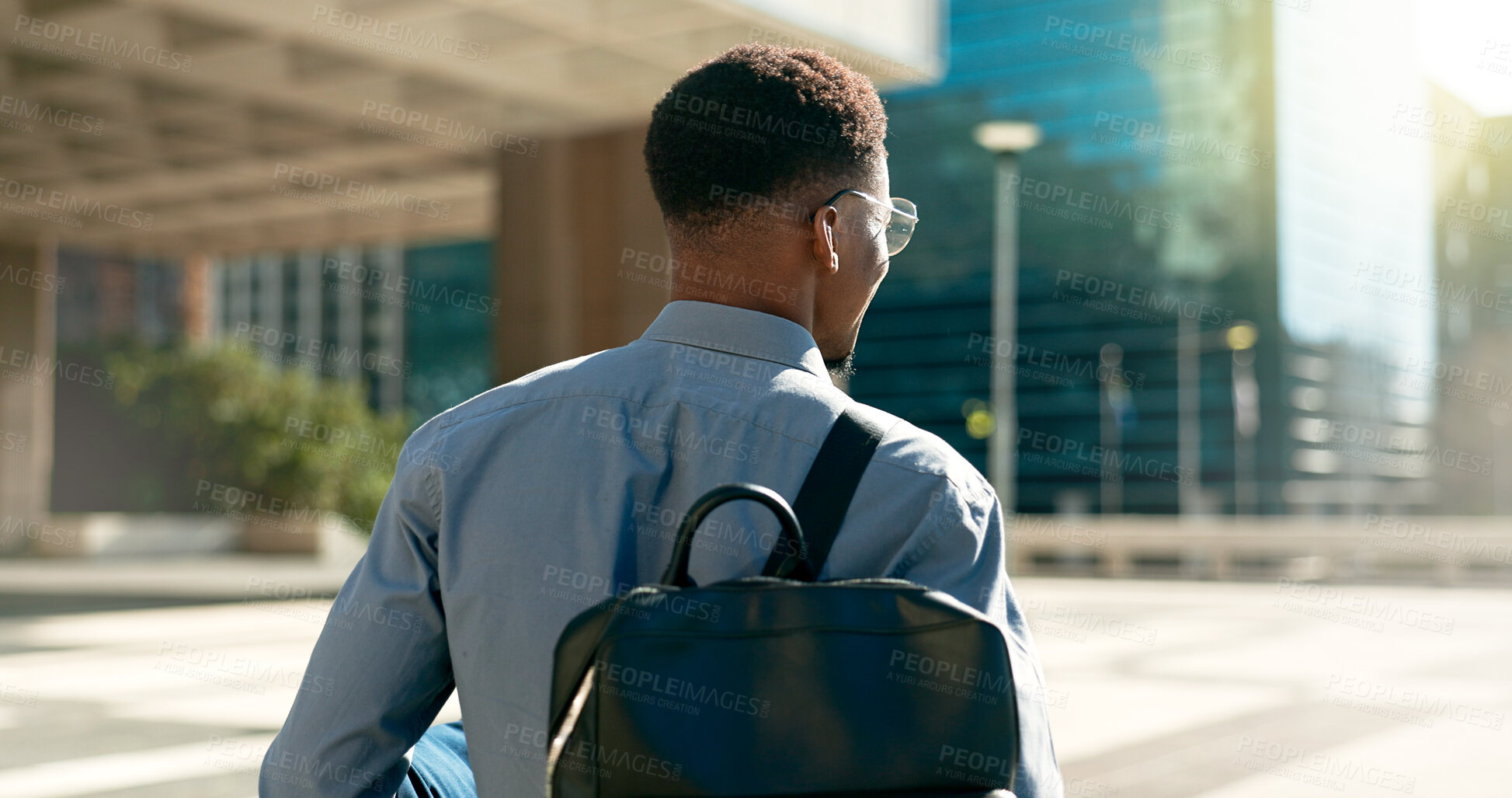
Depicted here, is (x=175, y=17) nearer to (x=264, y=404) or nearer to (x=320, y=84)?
(x=320, y=84)

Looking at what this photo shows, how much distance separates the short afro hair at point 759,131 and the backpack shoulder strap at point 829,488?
354mm

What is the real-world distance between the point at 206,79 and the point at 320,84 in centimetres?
124

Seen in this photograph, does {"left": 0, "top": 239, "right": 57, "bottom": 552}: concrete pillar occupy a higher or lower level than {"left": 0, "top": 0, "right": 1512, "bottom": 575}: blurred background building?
lower

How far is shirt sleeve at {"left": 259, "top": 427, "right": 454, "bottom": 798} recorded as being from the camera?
64.0 inches

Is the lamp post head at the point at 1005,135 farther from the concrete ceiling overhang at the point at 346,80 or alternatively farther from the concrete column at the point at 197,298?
the concrete column at the point at 197,298

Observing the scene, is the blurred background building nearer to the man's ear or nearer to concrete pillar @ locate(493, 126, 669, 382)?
concrete pillar @ locate(493, 126, 669, 382)

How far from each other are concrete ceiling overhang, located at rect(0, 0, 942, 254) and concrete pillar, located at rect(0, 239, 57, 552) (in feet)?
10.8

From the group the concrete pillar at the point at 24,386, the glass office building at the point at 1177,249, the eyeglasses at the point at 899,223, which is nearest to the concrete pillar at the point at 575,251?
the concrete pillar at the point at 24,386

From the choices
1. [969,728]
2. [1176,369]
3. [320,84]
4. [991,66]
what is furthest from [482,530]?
[1176,369]

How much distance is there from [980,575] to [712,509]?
34 centimetres

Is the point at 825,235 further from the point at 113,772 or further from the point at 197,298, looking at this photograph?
the point at 197,298

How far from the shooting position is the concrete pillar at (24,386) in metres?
24.3

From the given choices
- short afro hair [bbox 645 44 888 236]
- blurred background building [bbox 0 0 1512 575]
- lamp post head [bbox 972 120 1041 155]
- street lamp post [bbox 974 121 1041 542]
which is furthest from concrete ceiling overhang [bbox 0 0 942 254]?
short afro hair [bbox 645 44 888 236]

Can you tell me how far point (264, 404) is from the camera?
89.8ft
